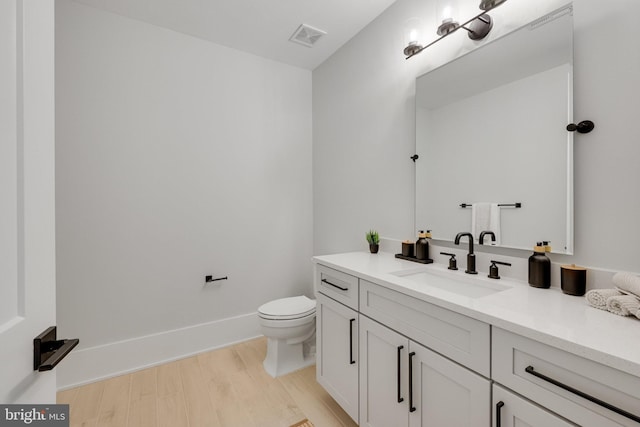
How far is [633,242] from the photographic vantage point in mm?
1001

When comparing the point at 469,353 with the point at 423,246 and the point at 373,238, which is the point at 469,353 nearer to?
the point at 423,246

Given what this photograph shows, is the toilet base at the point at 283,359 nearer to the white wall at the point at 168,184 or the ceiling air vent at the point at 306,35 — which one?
the white wall at the point at 168,184

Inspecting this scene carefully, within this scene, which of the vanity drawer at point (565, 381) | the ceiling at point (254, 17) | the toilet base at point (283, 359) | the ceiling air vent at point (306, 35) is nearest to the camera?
the vanity drawer at point (565, 381)

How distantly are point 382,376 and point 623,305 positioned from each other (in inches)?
35.7

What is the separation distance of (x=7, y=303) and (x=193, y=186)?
1.96 meters

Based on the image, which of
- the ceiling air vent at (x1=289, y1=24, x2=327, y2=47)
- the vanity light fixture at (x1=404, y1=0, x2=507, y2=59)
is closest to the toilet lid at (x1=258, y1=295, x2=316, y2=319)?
the vanity light fixture at (x1=404, y1=0, x2=507, y2=59)

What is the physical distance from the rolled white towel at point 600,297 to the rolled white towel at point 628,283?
3 cm

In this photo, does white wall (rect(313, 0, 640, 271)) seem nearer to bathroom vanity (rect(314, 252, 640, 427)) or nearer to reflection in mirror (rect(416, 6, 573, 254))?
reflection in mirror (rect(416, 6, 573, 254))

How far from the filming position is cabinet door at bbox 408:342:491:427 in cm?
91

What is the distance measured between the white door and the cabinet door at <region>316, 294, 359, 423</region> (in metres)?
1.18

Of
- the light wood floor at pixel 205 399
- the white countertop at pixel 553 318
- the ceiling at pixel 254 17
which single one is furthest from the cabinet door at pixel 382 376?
the ceiling at pixel 254 17

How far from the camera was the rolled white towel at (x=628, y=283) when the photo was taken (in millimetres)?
858

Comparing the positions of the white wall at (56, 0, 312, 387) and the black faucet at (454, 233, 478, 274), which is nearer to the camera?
the black faucet at (454, 233, 478, 274)

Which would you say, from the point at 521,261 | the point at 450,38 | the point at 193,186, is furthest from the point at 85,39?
the point at 521,261
